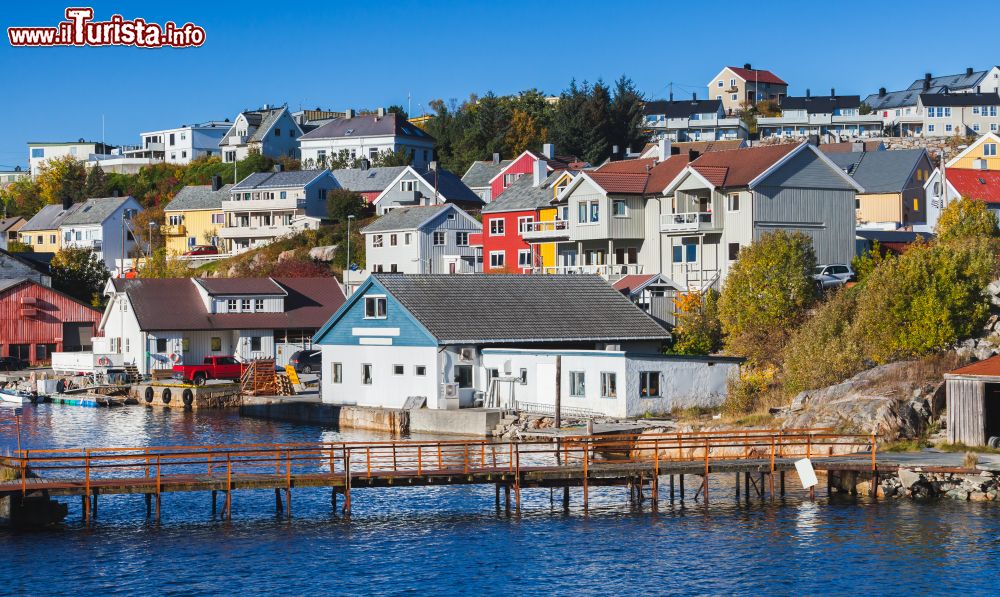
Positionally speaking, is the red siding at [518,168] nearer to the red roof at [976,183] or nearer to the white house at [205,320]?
the white house at [205,320]

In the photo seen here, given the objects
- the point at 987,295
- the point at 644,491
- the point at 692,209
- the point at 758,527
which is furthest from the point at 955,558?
the point at 692,209

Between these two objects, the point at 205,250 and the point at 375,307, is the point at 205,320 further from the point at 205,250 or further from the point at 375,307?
the point at 205,250

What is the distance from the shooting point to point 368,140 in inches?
5901

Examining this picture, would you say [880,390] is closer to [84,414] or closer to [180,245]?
[84,414]

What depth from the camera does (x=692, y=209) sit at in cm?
7419

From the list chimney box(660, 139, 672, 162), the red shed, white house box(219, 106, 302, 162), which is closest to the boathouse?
chimney box(660, 139, 672, 162)

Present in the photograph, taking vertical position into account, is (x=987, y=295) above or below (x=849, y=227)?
below

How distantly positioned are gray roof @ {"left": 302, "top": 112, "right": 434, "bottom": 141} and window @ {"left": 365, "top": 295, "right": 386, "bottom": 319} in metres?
86.8

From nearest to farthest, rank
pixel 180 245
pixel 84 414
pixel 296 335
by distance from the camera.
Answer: pixel 84 414
pixel 296 335
pixel 180 245

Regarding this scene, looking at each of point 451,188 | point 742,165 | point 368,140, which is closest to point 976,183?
point 742,165

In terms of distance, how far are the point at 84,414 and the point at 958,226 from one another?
47562 millimetres

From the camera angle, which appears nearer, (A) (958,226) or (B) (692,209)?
(A) (958,226)

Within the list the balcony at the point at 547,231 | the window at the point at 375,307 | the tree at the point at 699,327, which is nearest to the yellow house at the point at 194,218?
the balcony at the point at 547,231

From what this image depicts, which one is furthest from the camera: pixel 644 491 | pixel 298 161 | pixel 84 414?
pixel 298 161
